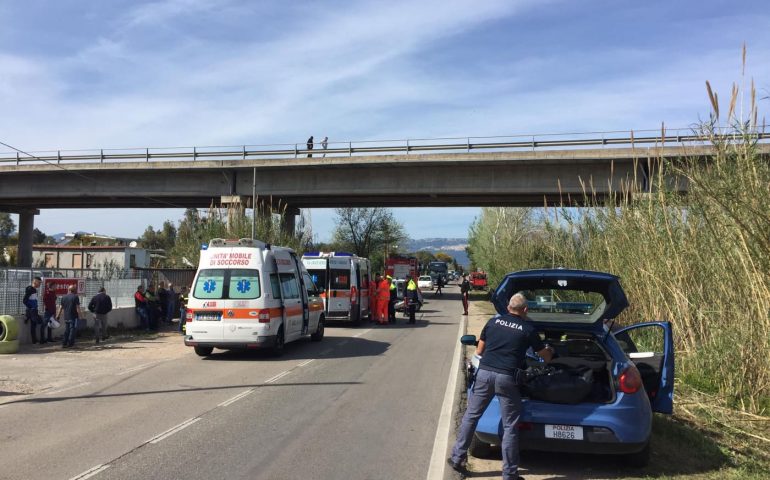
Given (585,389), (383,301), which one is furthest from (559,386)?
(383,301)

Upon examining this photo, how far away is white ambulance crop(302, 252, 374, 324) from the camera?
22.7m

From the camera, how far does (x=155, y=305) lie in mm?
22031

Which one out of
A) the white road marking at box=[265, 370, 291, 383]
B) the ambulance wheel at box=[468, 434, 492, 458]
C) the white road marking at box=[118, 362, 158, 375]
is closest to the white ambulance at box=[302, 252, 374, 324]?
the white road marking at box=[118, 362, 158, 375]

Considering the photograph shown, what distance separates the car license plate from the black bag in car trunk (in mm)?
257

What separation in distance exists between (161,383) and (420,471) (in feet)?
21.1

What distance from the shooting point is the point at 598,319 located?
7.44 m

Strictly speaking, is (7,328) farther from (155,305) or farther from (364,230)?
(364,230)

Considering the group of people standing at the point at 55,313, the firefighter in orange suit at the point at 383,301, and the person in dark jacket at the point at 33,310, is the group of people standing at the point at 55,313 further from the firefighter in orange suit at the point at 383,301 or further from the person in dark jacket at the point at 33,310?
the firefighter in orange suit at the point at 383,301

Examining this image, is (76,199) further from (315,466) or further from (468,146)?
(315,466)

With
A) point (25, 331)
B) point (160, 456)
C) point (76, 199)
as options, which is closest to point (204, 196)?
point (76, 199)

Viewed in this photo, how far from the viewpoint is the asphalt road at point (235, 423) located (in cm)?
614

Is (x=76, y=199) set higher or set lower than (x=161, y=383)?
higher

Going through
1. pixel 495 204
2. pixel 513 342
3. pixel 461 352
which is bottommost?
pixel 461 352

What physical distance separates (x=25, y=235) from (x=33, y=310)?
36844 millimetres
